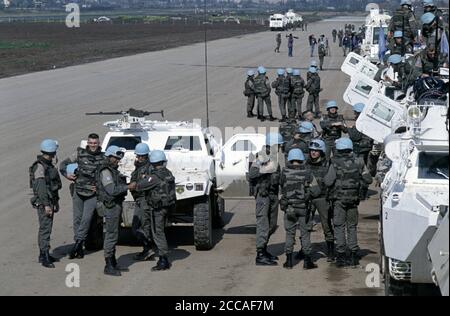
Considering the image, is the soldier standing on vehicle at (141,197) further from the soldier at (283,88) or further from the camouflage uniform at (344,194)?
the soldier at (283,88)

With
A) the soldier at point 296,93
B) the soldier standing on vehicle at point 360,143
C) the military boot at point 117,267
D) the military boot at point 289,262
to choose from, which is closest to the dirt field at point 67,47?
the soldier at point 296,93

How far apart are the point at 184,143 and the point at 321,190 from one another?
2899 mm

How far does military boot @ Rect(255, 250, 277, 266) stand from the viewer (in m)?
13.5

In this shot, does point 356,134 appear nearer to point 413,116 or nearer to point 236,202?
point 236,202

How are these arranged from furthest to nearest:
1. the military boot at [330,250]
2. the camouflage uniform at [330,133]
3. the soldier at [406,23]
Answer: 1. the soldier at [406,23]
2. the camouflage uniform at [330,133]
3. the military boot at [330,250]

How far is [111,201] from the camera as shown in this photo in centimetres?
1284

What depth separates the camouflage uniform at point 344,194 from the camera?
42.9 feet

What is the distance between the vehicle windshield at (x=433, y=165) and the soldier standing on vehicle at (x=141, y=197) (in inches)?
140

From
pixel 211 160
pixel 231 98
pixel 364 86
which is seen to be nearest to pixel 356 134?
pixel 211 160

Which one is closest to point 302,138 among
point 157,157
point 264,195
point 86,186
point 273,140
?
point 273,140

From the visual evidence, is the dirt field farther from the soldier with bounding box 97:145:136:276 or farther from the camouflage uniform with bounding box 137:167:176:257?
the camouflage uniform with bounding box 137:167:176:257

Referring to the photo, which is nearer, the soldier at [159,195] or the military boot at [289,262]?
the soldier at [159,195]

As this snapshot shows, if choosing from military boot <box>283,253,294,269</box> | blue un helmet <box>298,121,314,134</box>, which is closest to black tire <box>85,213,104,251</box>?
military boot <box>283,253,294,269</box>

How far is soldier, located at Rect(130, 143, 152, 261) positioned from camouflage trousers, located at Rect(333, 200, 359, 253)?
8.20 ft
